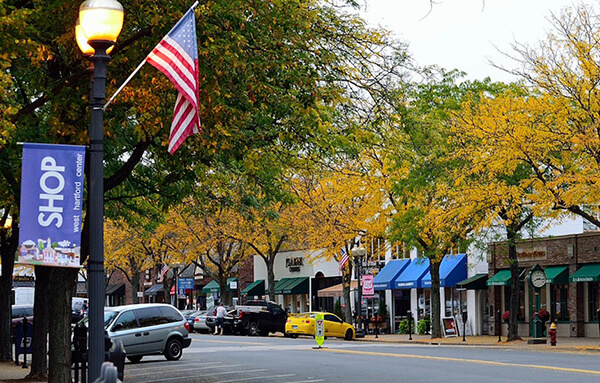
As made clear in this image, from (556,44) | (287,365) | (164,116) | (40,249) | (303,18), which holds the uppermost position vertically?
(556,44)

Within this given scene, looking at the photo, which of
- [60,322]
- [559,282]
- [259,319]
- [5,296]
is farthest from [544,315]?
[60,322]

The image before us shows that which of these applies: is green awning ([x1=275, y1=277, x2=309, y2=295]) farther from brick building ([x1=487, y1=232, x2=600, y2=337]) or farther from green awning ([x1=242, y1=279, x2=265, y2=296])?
brick building ([x1=487, y1=232, x2=600, y2=337])

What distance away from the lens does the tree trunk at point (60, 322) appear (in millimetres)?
15805

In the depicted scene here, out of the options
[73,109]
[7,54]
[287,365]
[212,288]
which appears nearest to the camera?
[7,54]

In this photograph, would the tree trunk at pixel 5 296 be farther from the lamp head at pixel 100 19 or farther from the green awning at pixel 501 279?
the green awning at pixel 501 279

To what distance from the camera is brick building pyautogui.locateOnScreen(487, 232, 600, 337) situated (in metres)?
40.3

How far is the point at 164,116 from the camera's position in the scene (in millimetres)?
14078

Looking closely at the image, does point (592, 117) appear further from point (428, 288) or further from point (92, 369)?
point (92, 369)

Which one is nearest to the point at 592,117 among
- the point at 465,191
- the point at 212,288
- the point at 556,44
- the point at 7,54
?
the point at 556,44

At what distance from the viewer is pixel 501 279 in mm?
43906

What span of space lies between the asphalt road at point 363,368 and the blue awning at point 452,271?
19.0 meters

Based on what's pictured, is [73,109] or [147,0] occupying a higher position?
[147,0]

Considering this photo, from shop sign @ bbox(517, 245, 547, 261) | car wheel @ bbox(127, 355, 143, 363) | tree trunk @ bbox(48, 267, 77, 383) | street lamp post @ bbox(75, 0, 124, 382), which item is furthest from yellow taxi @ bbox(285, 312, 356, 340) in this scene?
street lamp post @ bbox(75, 0, 124, 382)

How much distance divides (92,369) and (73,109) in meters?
6.61
